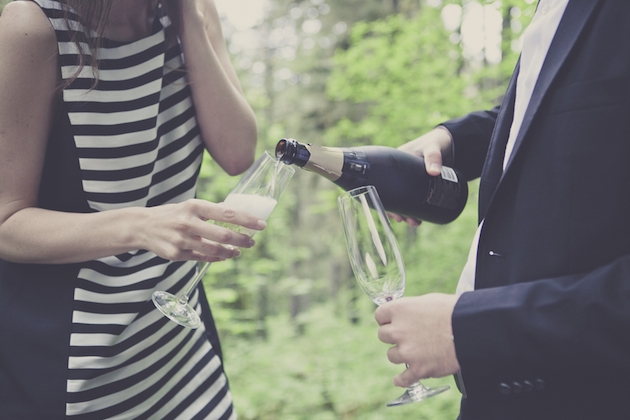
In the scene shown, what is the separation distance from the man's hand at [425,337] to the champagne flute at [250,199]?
46 centimetres

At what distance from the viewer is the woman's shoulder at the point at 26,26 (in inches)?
47.0

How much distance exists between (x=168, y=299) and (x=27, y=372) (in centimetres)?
39

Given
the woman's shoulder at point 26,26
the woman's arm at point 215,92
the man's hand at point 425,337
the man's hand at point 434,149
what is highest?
the woman's shoulder at point 26,26

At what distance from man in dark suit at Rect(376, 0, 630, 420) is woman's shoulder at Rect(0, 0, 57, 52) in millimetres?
1001

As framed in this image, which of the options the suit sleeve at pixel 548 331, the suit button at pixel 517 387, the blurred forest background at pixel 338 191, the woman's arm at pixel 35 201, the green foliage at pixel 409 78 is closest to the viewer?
the suit sleeve at pixel 548 331

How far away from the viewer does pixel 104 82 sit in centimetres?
135

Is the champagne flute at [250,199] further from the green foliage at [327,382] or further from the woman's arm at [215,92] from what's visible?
the green foliage at [327,382]

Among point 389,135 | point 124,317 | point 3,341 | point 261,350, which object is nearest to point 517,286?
point 124,317

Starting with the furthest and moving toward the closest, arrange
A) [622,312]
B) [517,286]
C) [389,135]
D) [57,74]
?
[389,135] < [57,74] < [517,286] < [622,312]

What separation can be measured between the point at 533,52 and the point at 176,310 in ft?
3.24

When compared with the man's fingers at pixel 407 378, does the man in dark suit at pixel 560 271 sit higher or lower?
higher

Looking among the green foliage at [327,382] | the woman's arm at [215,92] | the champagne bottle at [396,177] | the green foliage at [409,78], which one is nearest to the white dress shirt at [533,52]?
the champagne bottle at [396,177]

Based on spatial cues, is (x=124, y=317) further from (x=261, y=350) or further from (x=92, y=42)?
(x=261, y=350)

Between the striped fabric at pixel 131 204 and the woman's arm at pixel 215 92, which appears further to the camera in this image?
the woman's arm at pixel 215 92
